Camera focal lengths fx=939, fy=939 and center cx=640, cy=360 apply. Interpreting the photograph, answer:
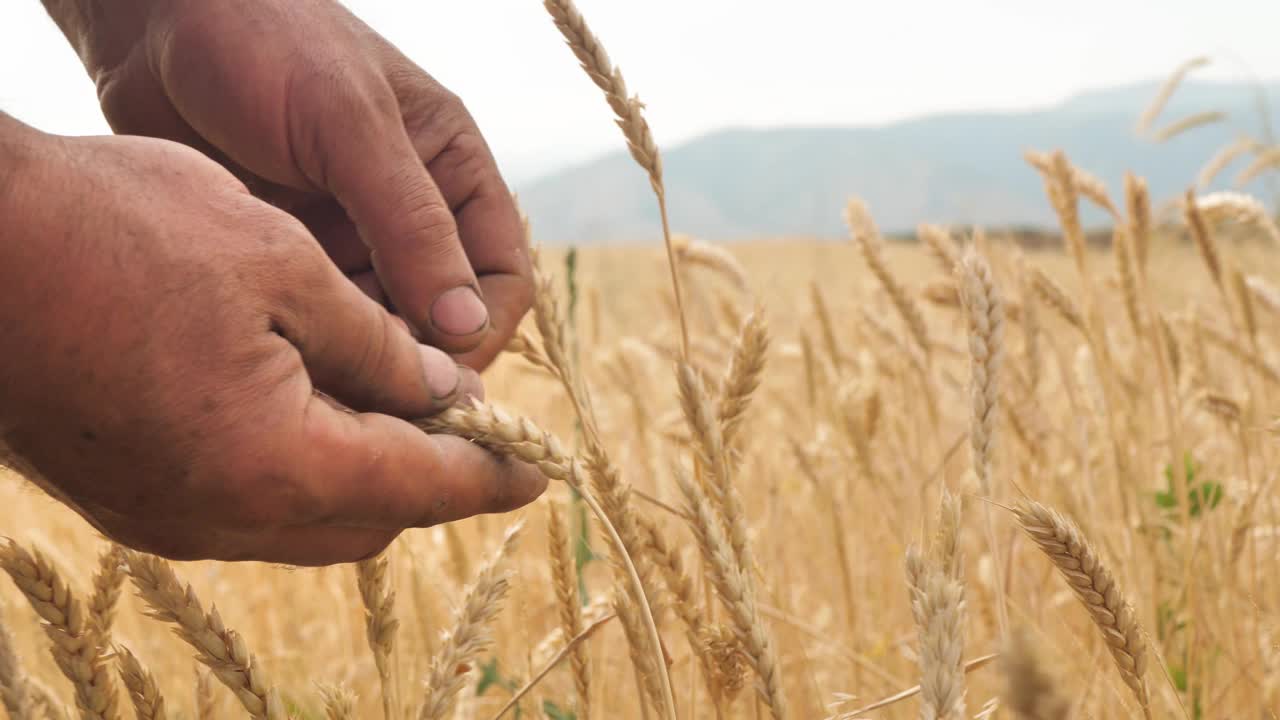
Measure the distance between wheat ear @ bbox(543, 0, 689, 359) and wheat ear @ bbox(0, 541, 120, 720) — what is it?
59 cm

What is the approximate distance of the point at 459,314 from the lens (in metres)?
1.14

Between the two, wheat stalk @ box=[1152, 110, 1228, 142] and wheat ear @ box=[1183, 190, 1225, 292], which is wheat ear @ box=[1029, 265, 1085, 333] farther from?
wheat stalk @ box=[1152, 110, 1228, 142]

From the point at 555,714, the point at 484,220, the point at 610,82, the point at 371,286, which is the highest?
the point at 610,82

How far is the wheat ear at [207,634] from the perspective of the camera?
759 millimetres

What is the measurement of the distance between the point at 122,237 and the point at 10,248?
0.07 m

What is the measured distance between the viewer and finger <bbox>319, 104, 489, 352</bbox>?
115cm

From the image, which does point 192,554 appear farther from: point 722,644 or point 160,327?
point 722,644

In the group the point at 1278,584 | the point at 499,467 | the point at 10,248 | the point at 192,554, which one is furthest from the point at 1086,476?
the point at 10,248

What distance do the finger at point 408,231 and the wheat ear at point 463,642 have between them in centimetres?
39

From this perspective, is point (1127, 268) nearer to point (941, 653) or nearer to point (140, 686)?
point (941, 653)

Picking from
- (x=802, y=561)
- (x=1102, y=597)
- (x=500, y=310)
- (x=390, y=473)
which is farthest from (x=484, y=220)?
(x=802, y=561)

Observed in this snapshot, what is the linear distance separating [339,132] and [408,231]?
18 centimetres

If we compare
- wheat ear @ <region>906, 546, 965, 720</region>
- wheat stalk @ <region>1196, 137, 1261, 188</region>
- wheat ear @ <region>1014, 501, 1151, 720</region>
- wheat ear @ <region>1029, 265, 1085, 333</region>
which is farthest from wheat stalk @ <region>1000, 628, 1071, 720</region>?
wheat stalk @ <region>1196, 137, 1261, 188</region>

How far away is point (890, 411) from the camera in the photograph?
8.45ft
